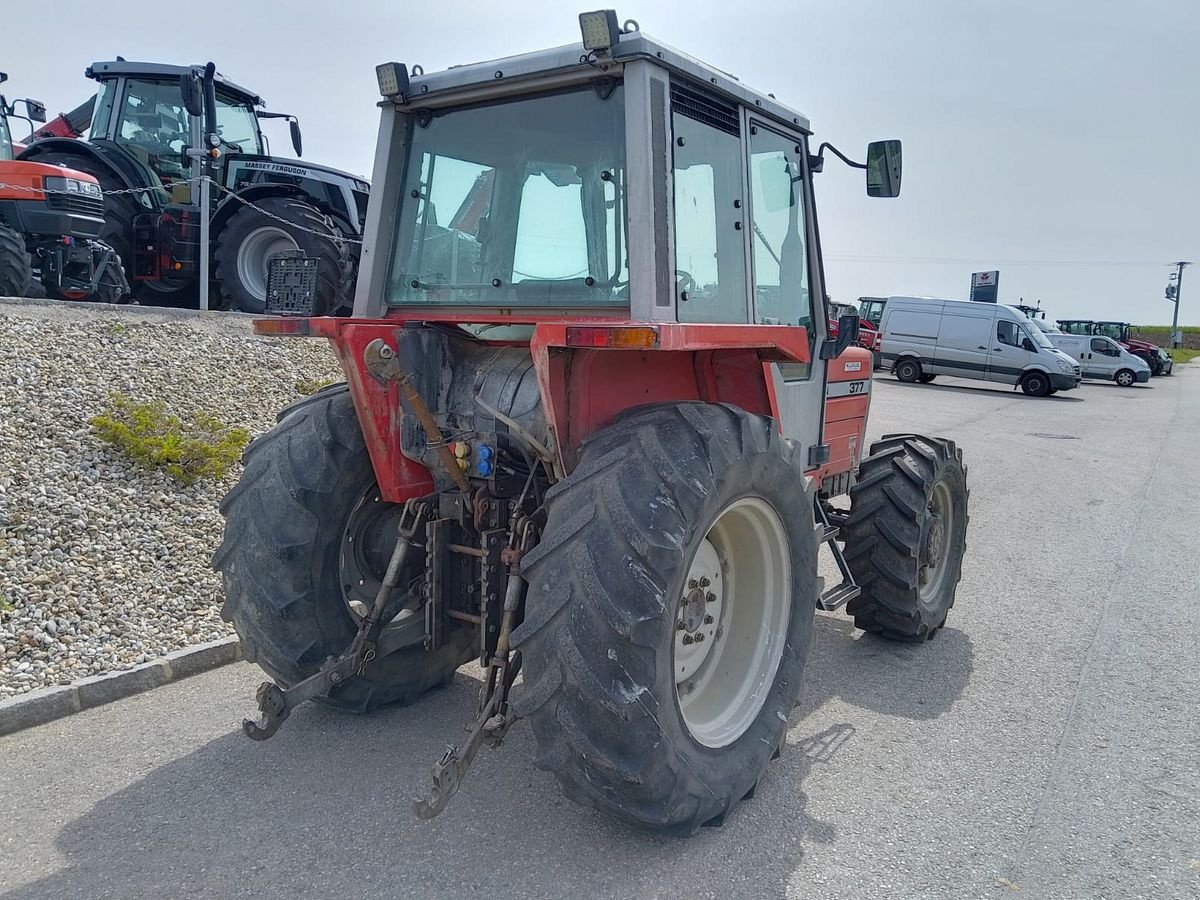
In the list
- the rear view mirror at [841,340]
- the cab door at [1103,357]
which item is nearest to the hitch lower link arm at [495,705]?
the rear view mirror at [841,340]

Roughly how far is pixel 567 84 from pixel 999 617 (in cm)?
412

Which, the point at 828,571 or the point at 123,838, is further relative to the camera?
the point at 828,571

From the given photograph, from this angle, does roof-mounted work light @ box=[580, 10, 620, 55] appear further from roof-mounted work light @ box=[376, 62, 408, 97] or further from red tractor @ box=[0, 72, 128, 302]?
red tractor @ box=[0, 72, 128, 302]

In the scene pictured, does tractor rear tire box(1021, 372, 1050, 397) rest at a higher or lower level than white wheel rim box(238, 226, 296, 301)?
lower

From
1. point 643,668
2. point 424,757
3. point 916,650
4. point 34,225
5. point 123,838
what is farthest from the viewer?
point 34,225

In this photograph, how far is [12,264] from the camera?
863cm

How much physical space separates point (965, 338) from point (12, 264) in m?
21.3

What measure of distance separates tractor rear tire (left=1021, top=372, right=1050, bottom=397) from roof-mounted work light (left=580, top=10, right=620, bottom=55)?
23.0m

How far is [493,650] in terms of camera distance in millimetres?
3488

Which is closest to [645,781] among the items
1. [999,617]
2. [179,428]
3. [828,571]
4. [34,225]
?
[999,617]

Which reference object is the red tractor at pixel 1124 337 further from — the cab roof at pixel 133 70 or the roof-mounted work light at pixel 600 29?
the roof-mounted work light at pixel 600 29

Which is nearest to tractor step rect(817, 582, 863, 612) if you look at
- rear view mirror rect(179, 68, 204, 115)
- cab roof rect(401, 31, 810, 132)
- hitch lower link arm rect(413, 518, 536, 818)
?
hitch lower link arm rect(413, 518, 536, 818)

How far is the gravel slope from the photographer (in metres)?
4.48

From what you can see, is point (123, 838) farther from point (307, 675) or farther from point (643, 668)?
point (643, 668)
